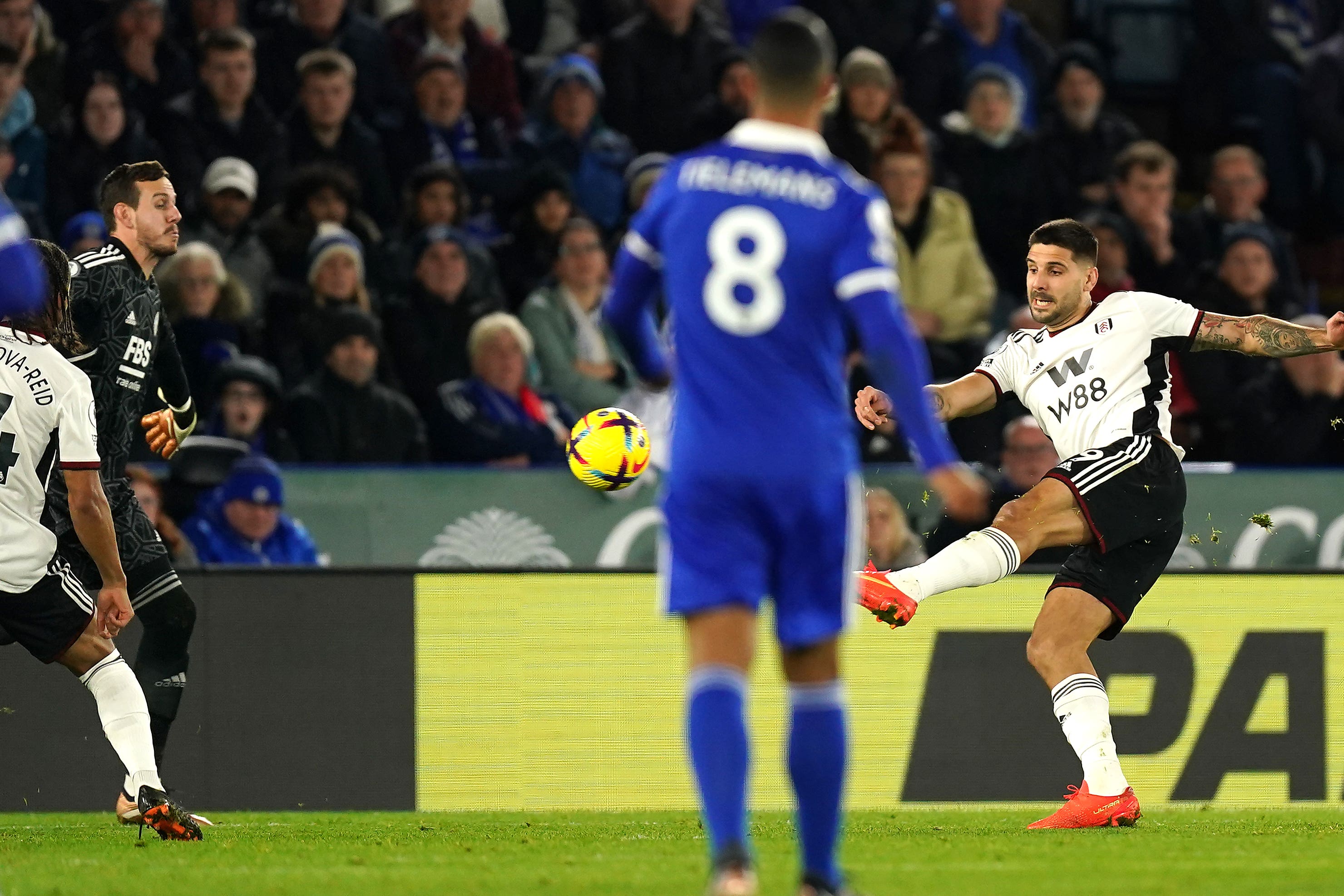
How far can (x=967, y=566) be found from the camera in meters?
7.61

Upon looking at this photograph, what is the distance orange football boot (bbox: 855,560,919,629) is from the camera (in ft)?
24.2

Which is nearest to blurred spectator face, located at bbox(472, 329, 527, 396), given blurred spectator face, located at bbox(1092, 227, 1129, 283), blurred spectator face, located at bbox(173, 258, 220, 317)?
blurred spectator face, located at bbox(173, 258, 220, 317)

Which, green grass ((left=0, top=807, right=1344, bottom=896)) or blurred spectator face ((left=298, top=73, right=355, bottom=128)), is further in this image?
blurred spectator face ((left=298, top=73, right=355, bottom=128))

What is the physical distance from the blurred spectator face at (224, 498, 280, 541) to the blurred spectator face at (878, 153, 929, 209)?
4694 millimetres

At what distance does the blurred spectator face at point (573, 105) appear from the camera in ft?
44.3

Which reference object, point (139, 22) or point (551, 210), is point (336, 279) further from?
point (139, 22)

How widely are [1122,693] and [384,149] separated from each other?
21.6 feet

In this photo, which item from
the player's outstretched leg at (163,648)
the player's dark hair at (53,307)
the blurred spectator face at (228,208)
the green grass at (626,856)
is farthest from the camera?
the blurred spectator face at (228,208)

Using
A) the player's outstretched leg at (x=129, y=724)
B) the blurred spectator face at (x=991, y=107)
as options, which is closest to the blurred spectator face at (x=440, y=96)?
the blurred spectator face at (x=991, y=107)

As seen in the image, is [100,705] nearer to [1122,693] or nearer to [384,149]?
[1122,693]

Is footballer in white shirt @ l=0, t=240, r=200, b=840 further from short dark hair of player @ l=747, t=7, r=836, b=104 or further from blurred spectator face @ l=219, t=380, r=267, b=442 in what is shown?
blurred spectator face @ l=219, t=380, r=267, b=442

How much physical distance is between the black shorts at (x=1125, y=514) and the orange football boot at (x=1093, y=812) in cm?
62

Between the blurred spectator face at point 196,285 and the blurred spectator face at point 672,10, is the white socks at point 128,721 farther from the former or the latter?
the blurred spectator face at point 672,10

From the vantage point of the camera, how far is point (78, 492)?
6.87 m
